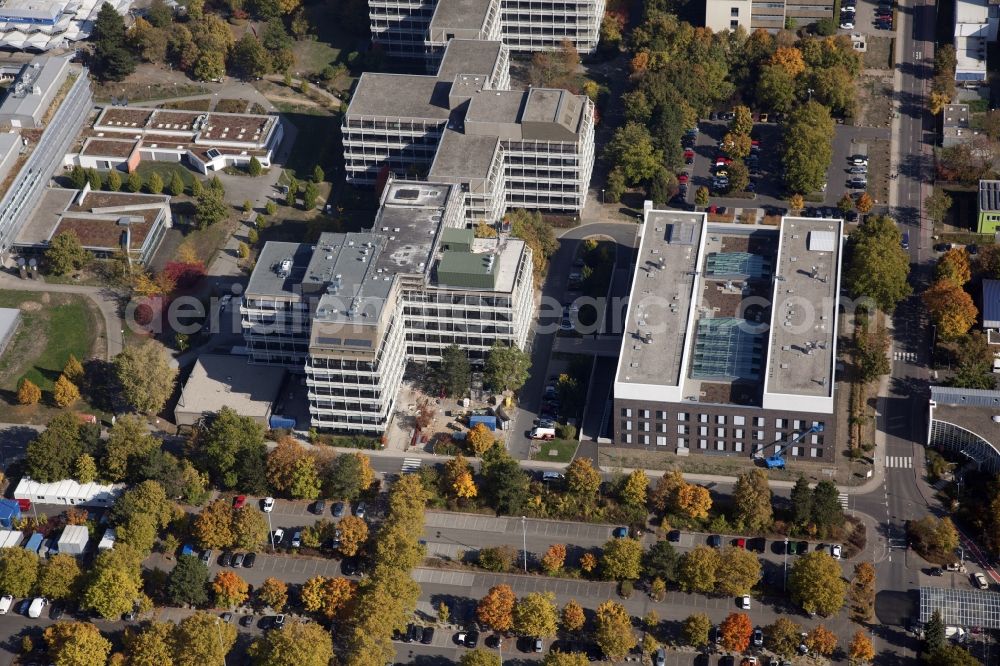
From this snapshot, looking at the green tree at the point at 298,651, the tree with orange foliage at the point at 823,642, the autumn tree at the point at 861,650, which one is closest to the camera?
the green tree at the point at 298,651

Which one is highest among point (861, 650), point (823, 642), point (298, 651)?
point (298, 651)

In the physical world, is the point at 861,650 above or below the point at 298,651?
below

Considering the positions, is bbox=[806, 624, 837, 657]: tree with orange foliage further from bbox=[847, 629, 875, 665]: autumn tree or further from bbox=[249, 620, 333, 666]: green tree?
bbox=[249, 620, 333, 666]: green tree

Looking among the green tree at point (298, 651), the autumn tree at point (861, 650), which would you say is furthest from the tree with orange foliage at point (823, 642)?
the green tree at point (298, 651)

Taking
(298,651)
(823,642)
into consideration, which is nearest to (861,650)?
(823,642)

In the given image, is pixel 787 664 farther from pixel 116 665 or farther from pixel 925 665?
pixel 116 665

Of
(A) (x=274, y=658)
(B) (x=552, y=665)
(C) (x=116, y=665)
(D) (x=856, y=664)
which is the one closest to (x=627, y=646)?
(B) (x=552, y=665)

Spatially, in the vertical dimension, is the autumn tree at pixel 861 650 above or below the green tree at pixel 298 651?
below

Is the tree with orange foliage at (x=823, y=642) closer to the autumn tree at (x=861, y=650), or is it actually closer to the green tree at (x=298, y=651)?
the autumn tree at (x=861, y=650)

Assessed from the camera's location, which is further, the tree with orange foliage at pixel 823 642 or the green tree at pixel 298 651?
the tree with orange foliage at pixel 823 642

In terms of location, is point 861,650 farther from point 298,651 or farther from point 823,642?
point 298,651
